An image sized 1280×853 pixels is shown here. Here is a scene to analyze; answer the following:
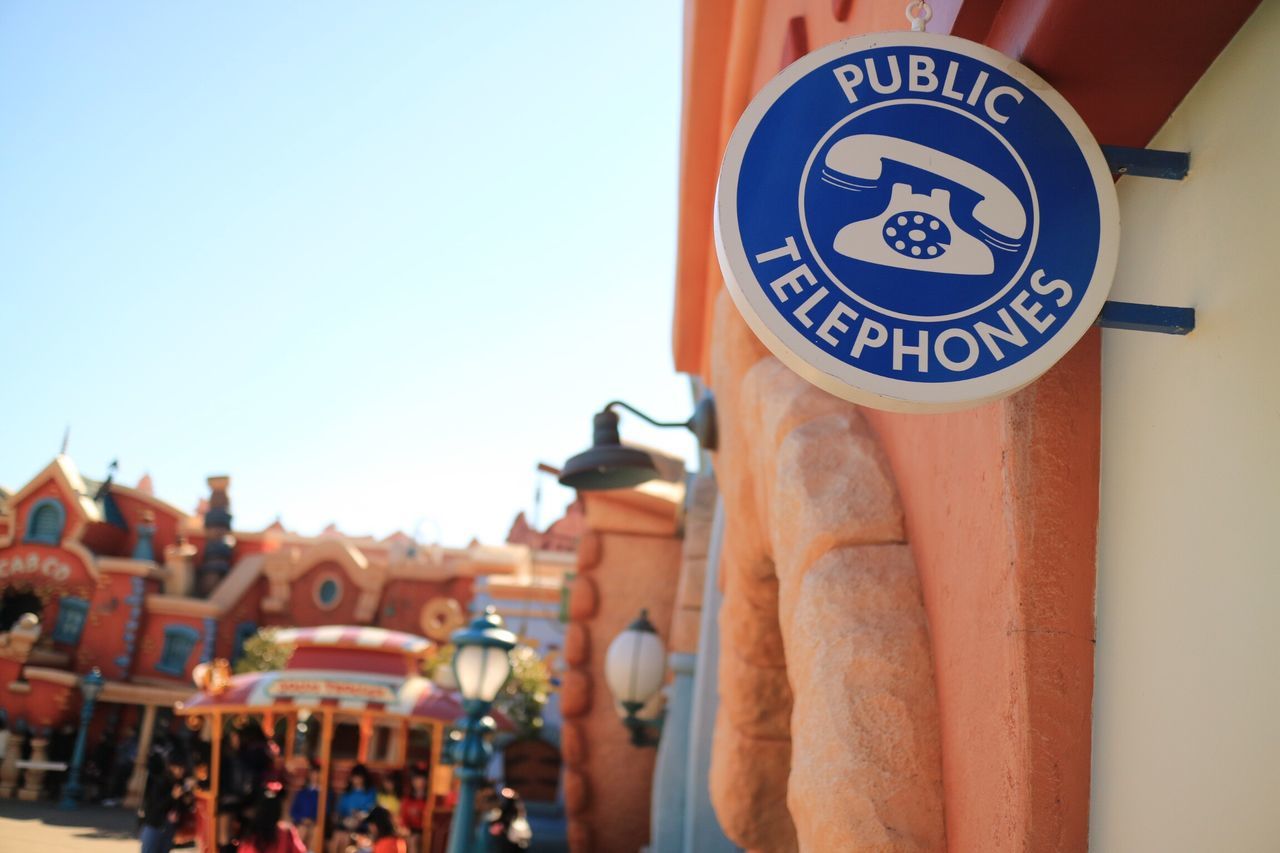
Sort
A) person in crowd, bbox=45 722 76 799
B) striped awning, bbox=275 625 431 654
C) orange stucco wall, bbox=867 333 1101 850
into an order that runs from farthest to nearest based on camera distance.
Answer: person in crowd, bbox=45 722 76 799 < striped awning, bbox=275 625 431 654 < orange stucco wall, bbox=867 333 1101 850

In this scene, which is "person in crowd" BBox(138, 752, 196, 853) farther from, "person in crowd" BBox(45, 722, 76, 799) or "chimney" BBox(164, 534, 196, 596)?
"chimney" BBox(164, 534, 196, 596)

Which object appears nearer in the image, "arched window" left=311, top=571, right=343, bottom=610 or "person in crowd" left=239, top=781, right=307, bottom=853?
"person in crowd" left=239, top=781, right=307, bottom=853

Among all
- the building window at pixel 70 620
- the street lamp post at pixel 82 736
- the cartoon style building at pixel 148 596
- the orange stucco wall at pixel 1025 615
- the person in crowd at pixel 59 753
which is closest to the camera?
the orange stucco wall at pixel 1025 615

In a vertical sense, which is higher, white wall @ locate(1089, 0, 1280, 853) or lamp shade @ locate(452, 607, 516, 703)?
white wall @ locate(1089, 0, 1280, 853)

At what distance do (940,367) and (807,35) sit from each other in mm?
2625

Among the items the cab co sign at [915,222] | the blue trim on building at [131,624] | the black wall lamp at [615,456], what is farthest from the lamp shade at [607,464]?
the blue trim on building at [131,624]

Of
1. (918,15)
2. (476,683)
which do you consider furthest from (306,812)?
(918,15)

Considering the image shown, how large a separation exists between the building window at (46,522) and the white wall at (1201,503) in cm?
2529

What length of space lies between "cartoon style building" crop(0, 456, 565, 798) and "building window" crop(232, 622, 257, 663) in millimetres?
33

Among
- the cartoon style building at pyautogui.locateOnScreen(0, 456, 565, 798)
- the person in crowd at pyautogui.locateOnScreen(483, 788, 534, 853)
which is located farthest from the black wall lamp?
the cartoon style building at pyautogui.locateOnScreen(0, 456, 565, 798)

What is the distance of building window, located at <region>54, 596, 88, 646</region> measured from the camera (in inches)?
875

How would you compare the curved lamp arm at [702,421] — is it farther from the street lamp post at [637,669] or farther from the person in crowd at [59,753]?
the person in crowd at [59,753]

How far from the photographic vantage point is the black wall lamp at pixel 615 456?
5488mm

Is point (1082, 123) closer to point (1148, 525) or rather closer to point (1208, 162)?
point (1208, 162)
